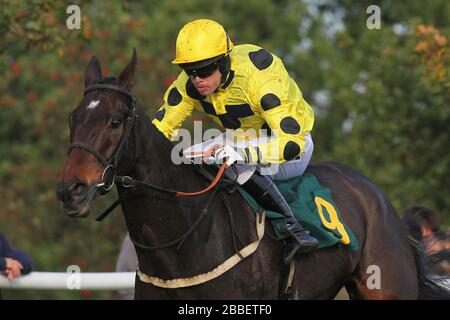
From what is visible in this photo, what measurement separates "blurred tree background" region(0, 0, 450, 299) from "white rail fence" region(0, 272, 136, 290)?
2.53 m

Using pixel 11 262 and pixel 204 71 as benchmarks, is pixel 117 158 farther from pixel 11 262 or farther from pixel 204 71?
pixel 11 262

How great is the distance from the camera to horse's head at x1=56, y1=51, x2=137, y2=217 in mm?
5023

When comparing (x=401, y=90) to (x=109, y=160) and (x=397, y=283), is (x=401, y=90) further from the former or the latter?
(x=109, y=160)

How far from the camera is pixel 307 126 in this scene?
629cm

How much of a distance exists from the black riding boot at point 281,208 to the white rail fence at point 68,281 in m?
2.21

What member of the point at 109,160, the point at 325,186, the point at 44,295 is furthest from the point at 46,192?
the point at 109,160

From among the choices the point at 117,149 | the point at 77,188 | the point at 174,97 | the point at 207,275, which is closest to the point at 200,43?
the point at 174,97

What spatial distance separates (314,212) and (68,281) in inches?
90.9

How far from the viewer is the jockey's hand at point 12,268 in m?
7.18

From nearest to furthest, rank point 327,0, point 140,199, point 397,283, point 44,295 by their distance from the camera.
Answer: point 140,199
point 397,283
point 44,295
point 327,0

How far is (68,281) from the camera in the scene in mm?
7566

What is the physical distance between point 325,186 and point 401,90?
5413 millimetres

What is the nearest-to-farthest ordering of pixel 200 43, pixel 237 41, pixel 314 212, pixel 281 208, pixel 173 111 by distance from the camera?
pixel 200 43
pixel 281 208
pixel 314 212
pixel 173 111
pixel 237 41

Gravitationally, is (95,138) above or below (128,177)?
above
